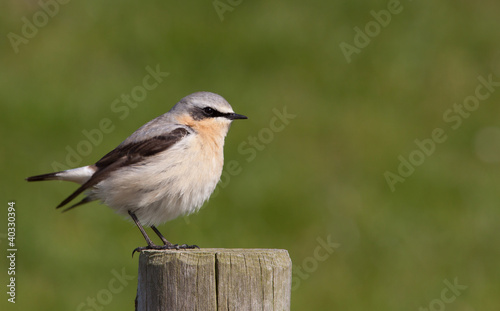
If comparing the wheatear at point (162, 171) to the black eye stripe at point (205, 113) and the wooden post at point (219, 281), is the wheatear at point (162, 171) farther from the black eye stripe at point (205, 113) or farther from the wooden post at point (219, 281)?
the wooden post at point (219, 281)

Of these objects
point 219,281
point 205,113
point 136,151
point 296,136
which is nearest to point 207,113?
point 205,113

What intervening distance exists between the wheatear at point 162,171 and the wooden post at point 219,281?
201cm

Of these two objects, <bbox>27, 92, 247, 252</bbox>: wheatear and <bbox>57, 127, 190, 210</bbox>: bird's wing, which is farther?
<bbox>57, 127, 190, 210</bbox>: bird's wing

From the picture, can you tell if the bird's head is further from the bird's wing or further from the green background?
the green background

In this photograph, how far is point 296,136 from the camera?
12336 mm

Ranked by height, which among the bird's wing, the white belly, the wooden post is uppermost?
the bird's wing

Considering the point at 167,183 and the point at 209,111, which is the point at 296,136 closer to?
the point at 209,111

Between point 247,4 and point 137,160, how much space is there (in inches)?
296

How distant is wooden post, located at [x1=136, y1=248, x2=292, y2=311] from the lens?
4.90 metres

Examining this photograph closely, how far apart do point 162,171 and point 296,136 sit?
5.45 m

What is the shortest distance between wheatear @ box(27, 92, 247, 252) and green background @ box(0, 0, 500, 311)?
261cm

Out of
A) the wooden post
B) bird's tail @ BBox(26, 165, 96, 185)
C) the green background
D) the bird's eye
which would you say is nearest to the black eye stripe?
the bird's eye

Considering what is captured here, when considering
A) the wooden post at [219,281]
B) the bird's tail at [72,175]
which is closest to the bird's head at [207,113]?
the bird's tail at [72,175]

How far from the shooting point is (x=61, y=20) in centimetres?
1341
